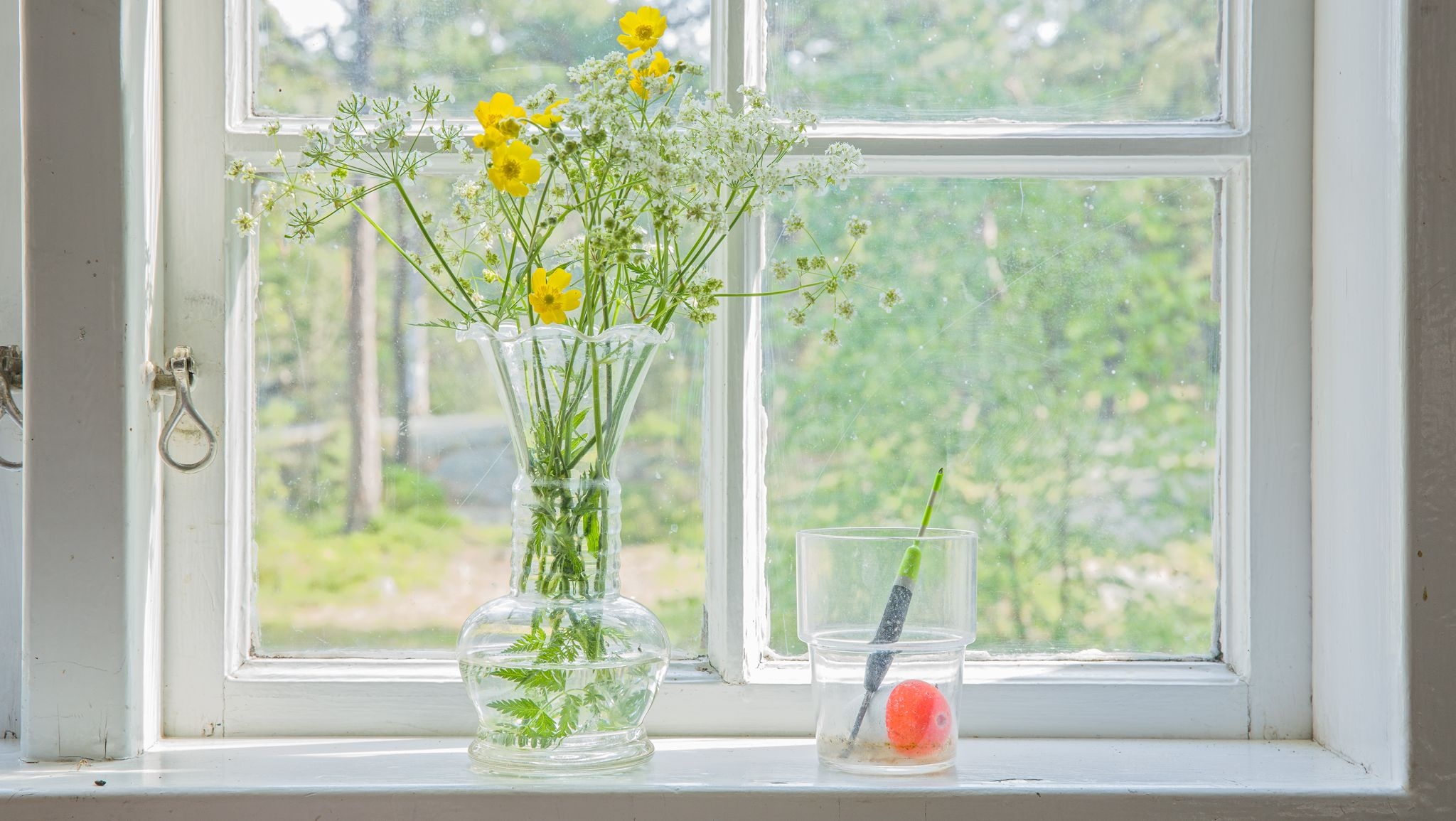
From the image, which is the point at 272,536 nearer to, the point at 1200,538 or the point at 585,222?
the point at 585,222

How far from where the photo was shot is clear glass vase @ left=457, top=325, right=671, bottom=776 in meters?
0.86

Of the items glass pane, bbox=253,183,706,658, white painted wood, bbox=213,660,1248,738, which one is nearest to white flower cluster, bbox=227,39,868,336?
glass pane, bbox=253,183,706,658

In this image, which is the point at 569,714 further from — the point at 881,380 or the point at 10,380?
the point at 10,380

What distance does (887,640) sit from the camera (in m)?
0.90

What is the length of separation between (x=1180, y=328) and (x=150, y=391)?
884 mm

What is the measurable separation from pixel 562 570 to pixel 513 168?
11.5 inches

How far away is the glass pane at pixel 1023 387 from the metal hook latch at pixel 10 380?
2.06ft

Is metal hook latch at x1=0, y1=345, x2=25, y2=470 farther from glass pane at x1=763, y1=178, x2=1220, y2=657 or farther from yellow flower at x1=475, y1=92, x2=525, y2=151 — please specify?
glass pane at x1=763, y1=178, x2=1220, y2=657

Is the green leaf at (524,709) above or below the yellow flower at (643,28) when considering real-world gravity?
below

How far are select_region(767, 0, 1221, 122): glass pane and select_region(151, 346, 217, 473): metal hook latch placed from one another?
22.0 inches

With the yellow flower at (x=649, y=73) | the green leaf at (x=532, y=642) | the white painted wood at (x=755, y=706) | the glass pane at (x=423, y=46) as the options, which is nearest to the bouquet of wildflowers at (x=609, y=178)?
the yellow flower at (x=649, y=73)

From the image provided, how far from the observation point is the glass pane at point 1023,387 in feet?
3.43

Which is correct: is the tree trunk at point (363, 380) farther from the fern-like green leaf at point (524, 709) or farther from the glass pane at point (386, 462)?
the fern-like green leaf at point (524, 709)

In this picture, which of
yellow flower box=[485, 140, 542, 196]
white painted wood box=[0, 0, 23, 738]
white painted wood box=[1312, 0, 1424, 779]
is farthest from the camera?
white painted wood box=[0, 0, 23, 738]
